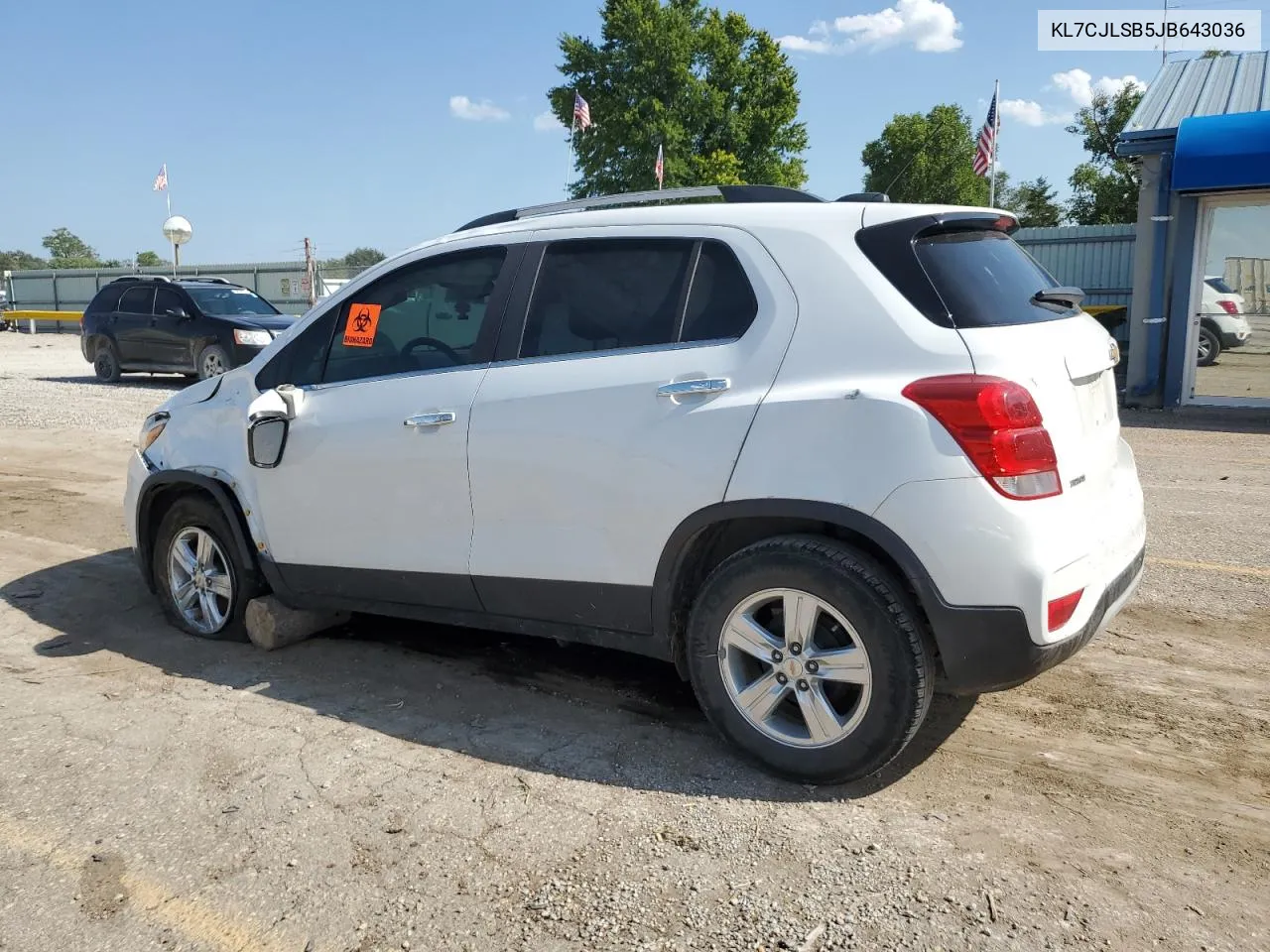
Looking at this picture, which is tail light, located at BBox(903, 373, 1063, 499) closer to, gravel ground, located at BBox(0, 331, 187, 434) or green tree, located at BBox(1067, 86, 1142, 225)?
gravel ground, located at BBox(0, 331, 187, 434)

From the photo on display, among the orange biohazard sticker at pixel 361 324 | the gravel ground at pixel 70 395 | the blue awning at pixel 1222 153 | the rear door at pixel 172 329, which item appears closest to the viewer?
the orange biohazard sticker at pixel 361 324

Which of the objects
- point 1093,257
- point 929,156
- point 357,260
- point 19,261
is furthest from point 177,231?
point 19,261

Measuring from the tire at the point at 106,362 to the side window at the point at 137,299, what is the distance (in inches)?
31.3

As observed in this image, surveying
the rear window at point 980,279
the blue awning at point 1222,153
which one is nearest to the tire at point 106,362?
the blue awning at point 1222,153

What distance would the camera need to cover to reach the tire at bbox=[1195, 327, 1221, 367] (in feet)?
46.4

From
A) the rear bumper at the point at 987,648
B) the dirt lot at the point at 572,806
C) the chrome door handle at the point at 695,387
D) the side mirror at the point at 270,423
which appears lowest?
the dirt lot at the point at 572,806

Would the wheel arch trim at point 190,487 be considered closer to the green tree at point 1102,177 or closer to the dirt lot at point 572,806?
the dirt lot at point 572,806

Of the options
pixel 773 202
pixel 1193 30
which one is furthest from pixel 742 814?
pixel 1193 30

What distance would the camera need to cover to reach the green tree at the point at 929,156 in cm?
6200

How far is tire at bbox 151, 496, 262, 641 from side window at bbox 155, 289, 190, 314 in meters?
13.0

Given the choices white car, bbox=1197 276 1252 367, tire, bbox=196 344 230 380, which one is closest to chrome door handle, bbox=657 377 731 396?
white car, bbox=1197 276 1252 367

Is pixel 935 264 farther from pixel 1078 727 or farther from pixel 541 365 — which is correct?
pixel 1078 727

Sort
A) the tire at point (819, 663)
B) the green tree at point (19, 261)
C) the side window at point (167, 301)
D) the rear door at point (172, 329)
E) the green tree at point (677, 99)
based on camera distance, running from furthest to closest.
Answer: the green tree at point (19, 261), the green tree at point (677, 99), the side window at point (167, 301), the rear door at point (172, 329), the tire at point (819, 663)

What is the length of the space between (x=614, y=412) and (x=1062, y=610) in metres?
1.55
